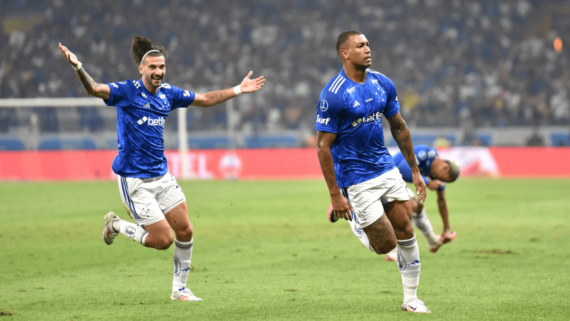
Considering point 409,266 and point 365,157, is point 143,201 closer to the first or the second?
point 365,157

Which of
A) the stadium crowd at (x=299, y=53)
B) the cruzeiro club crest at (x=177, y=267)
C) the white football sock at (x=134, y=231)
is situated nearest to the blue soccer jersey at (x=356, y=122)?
the cruzeiro club crest at (x=177, y=267)

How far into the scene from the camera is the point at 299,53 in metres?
29.6

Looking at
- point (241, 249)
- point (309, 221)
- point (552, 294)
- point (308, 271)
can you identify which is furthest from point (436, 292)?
point (309, 221)

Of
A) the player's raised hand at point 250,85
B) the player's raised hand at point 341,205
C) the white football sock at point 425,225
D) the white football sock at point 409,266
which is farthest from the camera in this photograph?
the white football sock at point 425,225

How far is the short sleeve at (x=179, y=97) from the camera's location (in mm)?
6656

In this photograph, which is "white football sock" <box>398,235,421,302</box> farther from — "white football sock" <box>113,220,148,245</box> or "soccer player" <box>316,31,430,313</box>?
"white football sock" <box>113,220,148,245</box>

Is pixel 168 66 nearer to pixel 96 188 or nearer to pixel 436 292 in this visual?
pixel 96 188

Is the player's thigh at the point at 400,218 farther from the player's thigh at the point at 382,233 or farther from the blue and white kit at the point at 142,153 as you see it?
the blue and white kit at the point at 142,153

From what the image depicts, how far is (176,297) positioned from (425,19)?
84.8ft

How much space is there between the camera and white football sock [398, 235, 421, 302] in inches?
228

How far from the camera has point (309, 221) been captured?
12938 millimetres

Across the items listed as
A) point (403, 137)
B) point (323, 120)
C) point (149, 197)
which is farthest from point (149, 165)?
point (403, 137)

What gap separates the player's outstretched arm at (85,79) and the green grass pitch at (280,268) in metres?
1.90

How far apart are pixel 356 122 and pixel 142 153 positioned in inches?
80.5
